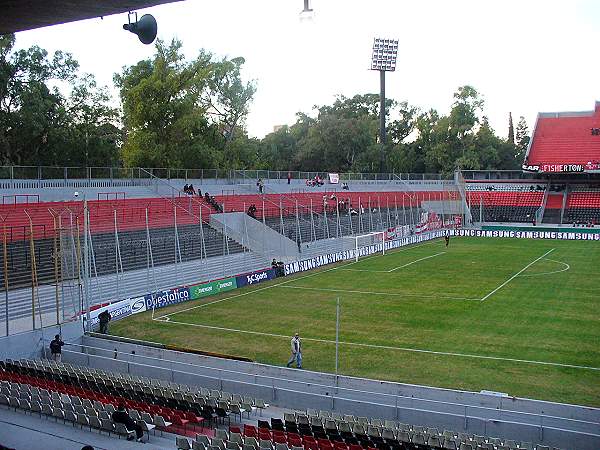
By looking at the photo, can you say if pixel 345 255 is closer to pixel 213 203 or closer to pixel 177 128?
pixel 213 203

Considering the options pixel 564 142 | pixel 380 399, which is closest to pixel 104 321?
pixel 380 399

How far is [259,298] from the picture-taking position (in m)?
32.8

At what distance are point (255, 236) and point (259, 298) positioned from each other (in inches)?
498

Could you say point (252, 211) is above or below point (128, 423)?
above

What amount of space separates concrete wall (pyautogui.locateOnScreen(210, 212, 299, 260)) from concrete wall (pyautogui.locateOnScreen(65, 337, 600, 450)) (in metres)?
23.3

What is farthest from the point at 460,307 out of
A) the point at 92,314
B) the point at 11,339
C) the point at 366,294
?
the point at 11,339

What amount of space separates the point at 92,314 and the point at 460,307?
16029 mm

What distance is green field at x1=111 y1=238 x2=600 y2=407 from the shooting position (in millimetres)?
20562

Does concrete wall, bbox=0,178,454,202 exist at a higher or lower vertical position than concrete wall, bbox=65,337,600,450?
higher

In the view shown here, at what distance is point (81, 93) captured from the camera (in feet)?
160

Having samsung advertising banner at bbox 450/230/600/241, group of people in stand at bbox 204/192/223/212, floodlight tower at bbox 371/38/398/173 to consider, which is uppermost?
floodlight tower at bbox 371/38/398/173

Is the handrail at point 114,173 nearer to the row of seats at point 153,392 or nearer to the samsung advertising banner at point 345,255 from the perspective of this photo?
the samsung advertising banner at point 345,255

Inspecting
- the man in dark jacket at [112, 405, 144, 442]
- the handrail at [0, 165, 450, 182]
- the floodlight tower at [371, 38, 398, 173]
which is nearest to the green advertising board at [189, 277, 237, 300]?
the handrail at [0, 165, 450, 182]

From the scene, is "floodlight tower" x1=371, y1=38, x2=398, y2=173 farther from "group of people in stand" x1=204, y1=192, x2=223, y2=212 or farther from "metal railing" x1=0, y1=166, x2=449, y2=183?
"group of people in stand" x1=204, y1=192, x2=223, y2=212
